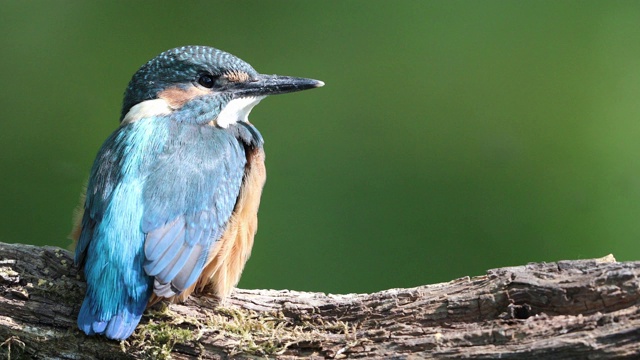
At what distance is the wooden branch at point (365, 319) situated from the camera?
1940 millimetres

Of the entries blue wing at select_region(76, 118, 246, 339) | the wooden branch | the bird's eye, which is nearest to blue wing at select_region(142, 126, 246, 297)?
blue wing at select_region(76, 118, 246, 339)

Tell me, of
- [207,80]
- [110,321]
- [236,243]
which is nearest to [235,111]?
[207,80]

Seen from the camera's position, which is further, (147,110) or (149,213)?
(147,110)

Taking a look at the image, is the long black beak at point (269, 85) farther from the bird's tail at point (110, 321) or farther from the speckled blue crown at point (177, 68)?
the bird's tail at point (110, 321)

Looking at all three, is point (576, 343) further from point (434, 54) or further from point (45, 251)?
point (434, 54)

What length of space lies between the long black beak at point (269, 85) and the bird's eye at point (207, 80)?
0.08 metres

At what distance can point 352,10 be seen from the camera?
441cm

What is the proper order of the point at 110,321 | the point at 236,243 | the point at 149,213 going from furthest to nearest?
1. the point at 236,243
2. the point at 149,213
3. the point at 110,321

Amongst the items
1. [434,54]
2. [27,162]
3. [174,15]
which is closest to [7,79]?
[27,162]

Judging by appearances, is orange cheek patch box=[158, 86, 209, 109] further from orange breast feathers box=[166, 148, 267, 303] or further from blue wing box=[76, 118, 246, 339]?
orange breast feathers box=[166, 148, 267, 303]

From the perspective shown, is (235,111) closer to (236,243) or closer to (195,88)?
(195,88)

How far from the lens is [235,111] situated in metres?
Result: 2.89

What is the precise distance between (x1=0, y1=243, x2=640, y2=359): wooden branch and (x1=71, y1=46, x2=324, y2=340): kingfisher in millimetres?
91

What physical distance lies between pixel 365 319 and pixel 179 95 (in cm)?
104
